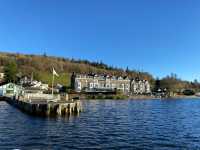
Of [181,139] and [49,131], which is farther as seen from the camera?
[49,131]

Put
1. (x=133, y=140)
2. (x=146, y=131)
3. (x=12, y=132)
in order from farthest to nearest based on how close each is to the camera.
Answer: (x=146, y=131) < (x=12, y=132) < (x=133, y=140)

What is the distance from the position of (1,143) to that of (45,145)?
4.13 m

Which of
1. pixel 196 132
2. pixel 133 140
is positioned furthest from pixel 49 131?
pixel 196 132

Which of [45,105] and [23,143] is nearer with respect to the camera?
[23,143]

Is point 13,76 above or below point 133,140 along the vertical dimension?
above

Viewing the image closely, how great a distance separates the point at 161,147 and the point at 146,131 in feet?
32.2

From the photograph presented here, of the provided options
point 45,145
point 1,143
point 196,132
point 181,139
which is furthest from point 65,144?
A: point 196,132

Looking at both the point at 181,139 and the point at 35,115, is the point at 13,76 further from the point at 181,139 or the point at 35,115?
the point at 181,139

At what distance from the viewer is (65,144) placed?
97.3 feet

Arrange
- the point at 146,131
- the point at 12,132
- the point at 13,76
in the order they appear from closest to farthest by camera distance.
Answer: the point at 12,132, the point at 146,131, the point at 13,76

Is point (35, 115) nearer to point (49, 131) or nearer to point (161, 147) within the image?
point (49, 131)

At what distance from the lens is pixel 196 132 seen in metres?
39.7

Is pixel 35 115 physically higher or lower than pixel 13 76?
lower

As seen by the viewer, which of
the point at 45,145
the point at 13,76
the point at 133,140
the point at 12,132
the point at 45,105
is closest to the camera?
the point at 45,145
